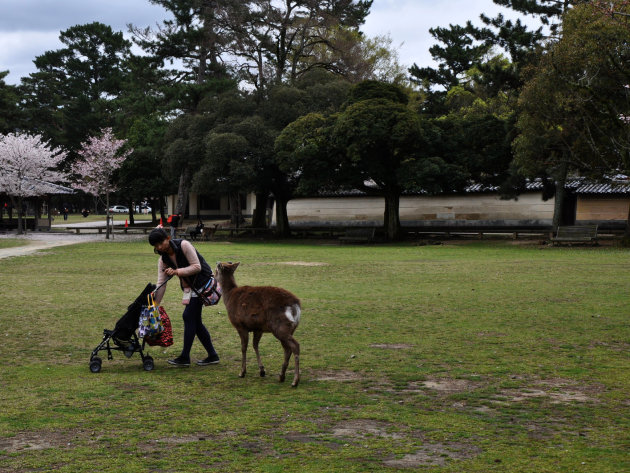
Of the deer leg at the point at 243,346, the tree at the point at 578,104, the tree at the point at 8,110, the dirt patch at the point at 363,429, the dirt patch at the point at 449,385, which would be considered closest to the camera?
the dirt patch at the point at 363,429

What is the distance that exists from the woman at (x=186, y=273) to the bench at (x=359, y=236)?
2816 cm

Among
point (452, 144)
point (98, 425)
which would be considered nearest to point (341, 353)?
point (98, 425)

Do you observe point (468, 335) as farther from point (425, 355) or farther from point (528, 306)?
point (528, 306)

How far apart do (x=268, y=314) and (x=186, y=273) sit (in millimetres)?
1156

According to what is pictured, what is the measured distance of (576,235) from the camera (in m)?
30.1

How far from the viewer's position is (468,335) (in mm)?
9586

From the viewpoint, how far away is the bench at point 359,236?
1401 inches

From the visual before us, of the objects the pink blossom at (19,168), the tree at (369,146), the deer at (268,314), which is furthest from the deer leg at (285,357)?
the pink blossom at (19,168)

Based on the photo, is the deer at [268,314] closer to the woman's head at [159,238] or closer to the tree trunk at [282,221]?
the woman's head at [159,238]

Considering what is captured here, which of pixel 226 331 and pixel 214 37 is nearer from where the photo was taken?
pixel 226 331

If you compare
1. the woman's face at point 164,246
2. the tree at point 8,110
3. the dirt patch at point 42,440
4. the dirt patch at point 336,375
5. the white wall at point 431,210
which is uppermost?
the tree at point 8,110

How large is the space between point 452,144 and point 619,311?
2260 centimetres

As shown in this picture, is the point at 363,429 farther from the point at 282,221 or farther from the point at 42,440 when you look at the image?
the point at 282,221

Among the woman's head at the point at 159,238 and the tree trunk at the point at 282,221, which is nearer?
the woman's head at the point at 159,238
